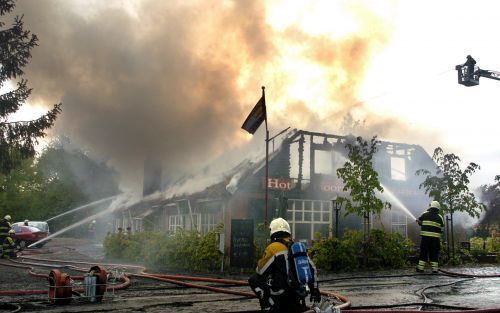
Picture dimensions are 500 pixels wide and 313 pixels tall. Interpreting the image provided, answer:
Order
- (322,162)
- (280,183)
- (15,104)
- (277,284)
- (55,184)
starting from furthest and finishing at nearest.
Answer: (55,184)
(322,162)
(280,183)
(15,104)
(277,284)

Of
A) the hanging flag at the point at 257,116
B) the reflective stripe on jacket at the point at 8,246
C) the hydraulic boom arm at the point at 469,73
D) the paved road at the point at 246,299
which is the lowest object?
the paved road at the point at 246,299

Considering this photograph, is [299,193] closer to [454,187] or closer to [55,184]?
[454,187]

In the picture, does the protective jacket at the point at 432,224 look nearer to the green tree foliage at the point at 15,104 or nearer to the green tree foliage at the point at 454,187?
the green tree foliage at the point at 454,187

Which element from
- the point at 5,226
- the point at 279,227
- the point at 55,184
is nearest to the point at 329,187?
the point at 5,226

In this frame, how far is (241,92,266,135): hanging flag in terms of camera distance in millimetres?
14656

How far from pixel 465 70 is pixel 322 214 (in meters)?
9.42

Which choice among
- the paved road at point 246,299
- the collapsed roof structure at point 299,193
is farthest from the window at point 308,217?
the paved road at point 246,299

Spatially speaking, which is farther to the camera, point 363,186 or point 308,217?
point 308,217

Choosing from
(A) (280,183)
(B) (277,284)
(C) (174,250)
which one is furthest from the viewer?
(A) (280,183)

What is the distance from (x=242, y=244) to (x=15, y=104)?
34.6 feet

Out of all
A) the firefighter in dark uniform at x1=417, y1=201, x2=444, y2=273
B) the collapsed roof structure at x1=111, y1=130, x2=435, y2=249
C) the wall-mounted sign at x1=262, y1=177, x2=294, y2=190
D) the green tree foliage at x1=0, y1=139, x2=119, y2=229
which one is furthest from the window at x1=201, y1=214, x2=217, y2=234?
the green tree foliage at x1=0, y1=139, x2=119, y2=229

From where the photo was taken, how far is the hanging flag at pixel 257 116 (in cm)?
1466

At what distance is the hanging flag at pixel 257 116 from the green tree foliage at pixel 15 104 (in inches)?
308

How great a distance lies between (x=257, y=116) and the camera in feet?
49.2
